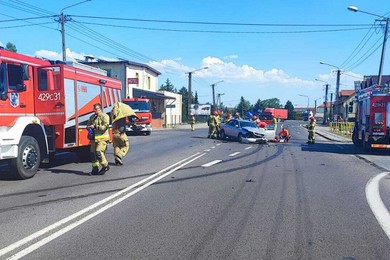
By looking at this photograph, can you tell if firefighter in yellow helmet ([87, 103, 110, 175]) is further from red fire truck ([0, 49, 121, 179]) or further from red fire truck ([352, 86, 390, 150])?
red fire truck ([352, 86, 390, 150])

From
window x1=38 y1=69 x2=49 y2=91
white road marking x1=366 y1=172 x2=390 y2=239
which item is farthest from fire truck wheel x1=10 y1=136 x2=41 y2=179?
white road marking x1=366 y1=172 x2=390 y2=239

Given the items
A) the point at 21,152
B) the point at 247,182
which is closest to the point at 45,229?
the point at 21,152

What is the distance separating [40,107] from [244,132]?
46.3 ft

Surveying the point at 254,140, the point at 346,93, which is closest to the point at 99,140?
the point at 254,140

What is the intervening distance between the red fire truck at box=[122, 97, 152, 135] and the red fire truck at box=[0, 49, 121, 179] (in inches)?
689

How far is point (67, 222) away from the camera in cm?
560

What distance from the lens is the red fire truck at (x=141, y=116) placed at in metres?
30.0

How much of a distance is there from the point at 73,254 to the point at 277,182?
18.9ft

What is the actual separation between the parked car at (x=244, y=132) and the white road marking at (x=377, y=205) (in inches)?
488

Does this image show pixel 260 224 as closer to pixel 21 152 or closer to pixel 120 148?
pixel 21 152

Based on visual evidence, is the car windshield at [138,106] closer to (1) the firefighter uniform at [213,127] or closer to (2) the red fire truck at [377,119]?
(1) the firefighter uniform at [213,127]

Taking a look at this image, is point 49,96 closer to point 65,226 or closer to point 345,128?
point 65,226

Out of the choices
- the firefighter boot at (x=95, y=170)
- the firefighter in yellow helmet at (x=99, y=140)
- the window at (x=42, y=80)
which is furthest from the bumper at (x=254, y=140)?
the window at (x=42, y=80)

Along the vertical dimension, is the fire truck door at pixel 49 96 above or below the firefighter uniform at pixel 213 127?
above
